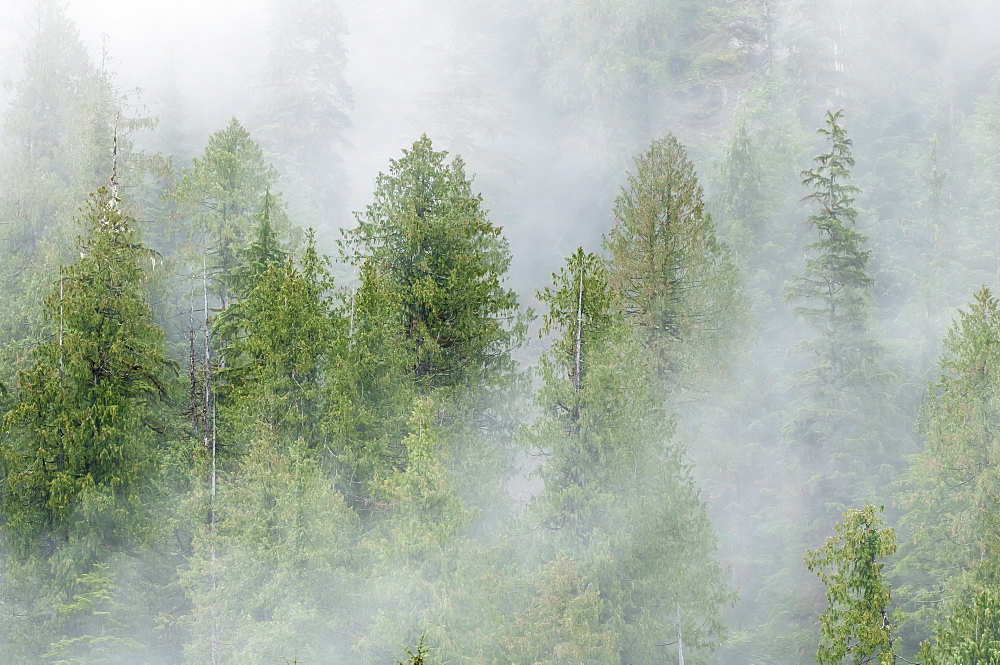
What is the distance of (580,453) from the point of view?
21.0 metres

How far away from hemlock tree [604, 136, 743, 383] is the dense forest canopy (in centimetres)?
10

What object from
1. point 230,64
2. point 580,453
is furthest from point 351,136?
point 580,453

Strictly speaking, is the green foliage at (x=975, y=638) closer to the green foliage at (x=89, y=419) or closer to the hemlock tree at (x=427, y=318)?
the hemlock tree at (x=427, y=318)

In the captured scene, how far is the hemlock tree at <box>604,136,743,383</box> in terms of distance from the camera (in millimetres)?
27859

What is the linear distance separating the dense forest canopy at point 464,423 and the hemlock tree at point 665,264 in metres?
0.10

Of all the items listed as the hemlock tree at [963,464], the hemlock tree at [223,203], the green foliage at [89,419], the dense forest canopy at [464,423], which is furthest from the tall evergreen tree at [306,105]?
the hemlock tree at [963,464]

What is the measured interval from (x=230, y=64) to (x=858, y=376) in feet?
196

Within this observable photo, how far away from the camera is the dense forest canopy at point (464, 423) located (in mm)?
19375

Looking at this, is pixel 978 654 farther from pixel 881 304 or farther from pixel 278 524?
pixel 881 304

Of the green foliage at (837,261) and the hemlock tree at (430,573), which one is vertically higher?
the green foliage at (837,261)

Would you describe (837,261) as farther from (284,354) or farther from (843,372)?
(284,354)

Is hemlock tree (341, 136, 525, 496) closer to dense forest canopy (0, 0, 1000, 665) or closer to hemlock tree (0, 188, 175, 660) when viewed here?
dense forest canopy (0, 0, 1000, 665)

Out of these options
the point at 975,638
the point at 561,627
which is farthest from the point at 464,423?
the point at 975,638

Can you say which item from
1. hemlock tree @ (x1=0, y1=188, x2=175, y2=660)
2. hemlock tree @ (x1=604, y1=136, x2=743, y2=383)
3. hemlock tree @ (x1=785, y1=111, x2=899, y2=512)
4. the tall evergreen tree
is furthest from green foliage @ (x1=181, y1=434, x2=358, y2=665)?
the tall evergreen tree
